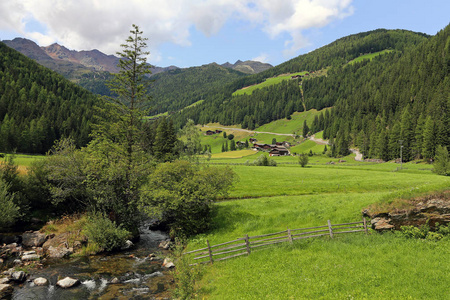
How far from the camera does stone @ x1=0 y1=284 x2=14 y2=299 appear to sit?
16.6 m

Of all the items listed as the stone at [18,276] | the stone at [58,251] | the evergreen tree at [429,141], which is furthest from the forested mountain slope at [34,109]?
the evergreen tree at [429,141]

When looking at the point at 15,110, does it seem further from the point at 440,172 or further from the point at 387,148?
the point at 387,148

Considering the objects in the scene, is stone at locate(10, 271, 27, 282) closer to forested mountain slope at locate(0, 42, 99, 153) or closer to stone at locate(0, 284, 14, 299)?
stone at locate(0, 284, 14, 299)

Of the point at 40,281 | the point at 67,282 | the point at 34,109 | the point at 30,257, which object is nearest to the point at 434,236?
the point at 67,282

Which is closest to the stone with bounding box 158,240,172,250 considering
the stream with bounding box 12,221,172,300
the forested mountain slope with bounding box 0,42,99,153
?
the stream with bounding box 12,221,172,300

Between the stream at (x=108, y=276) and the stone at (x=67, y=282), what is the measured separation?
34 centimetres

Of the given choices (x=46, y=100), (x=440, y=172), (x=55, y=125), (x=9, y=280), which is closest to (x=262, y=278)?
(x=9, y=280)

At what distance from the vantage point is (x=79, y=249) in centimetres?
2497

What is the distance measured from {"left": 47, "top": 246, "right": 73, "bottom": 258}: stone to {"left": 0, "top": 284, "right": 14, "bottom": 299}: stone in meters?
6.15

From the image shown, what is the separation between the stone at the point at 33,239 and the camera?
26.0 metres

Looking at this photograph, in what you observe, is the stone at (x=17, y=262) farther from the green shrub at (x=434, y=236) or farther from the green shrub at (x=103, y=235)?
the green shrub at (x=434, y=236)

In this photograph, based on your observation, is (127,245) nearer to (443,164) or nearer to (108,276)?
(108,276)

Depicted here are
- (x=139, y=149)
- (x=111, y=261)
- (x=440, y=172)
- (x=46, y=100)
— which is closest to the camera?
(x=111, y=261)

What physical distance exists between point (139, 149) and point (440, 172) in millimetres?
79309
